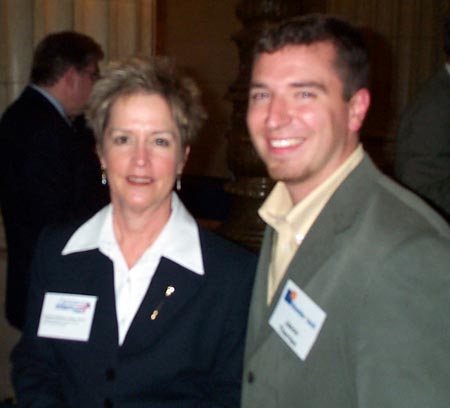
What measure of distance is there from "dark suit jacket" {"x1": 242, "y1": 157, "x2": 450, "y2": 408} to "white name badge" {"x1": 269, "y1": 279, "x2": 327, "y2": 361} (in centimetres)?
2

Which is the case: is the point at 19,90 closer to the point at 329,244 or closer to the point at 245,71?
the point at 245,71

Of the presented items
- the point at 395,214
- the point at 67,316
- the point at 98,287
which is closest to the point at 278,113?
the point at 395,214

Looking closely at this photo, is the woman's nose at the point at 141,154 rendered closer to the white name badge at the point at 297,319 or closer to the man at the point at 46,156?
the white name badge at the point at 297,319

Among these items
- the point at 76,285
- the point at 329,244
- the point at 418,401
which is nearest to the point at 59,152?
the point at 76,285

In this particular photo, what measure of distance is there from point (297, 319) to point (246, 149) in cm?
211

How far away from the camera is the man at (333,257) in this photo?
138 centimetres

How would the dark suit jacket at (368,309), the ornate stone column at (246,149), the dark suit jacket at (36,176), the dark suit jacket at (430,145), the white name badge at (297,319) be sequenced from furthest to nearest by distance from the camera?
the ornate stone column at (246,149) < the dark suit jacket at (36,176) < the dark suit jacket at (430,145) < the white name badge at (297,319) < the dark suit jacket at (368,309)

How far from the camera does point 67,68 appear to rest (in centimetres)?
379

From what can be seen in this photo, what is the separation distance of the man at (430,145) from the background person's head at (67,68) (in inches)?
69.0

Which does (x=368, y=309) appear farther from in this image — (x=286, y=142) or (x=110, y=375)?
(x=110, y=375)

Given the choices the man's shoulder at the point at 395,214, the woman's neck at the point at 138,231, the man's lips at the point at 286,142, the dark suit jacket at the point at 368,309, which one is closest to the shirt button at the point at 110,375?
the woman's neck at the point at 138,231

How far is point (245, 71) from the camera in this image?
12.5 ft

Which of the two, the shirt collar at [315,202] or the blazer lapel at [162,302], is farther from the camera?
the blazer lapel at [162,302]

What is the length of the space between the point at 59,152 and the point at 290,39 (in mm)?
1911
